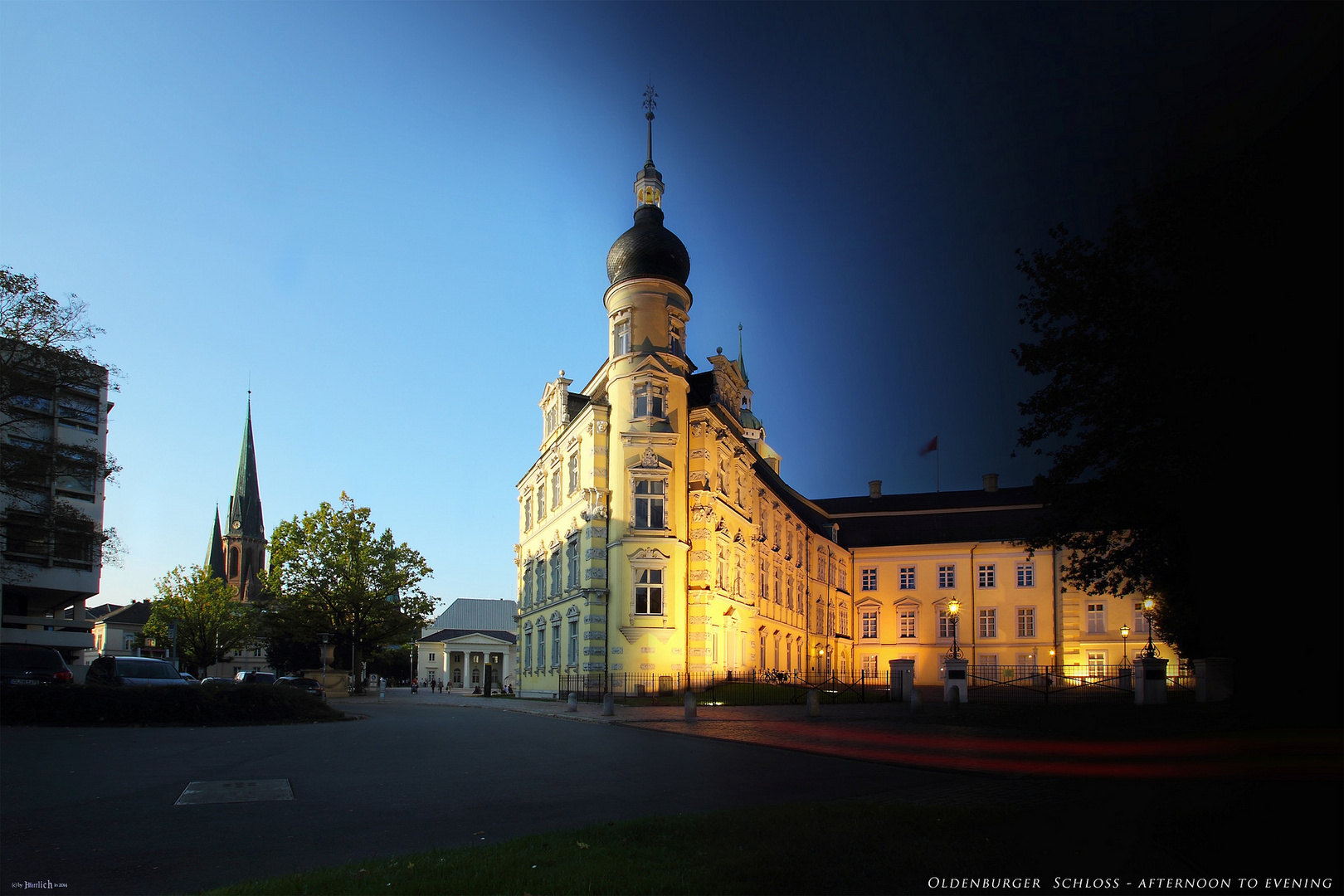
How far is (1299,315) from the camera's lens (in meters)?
13.7

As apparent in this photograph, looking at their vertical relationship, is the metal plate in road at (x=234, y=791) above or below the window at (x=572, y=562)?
below

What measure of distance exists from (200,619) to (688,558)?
58.6 meters

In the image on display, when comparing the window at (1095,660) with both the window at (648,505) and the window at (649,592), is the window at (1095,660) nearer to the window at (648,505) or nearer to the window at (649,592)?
the window at (649,592)

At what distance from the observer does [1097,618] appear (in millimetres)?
62656

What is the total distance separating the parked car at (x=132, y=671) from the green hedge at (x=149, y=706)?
520cm

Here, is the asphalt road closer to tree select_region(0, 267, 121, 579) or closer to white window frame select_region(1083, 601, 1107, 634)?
tree select_region(0, 267, 121, 579)

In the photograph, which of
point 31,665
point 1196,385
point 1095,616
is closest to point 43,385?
point 31,665

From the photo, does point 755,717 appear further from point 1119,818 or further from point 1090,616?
point 1090,616

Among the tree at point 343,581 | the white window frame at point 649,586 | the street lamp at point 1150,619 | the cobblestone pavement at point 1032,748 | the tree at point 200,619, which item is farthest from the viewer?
the tree at point 200,619

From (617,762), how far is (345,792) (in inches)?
183

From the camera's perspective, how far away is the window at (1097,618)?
62438mm

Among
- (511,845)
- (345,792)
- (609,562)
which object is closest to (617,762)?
(345,792)

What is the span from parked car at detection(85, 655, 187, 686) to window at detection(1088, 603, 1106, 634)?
188ft

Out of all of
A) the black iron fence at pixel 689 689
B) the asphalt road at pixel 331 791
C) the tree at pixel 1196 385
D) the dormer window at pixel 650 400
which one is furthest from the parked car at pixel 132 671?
the tree at pixel 1196 385
